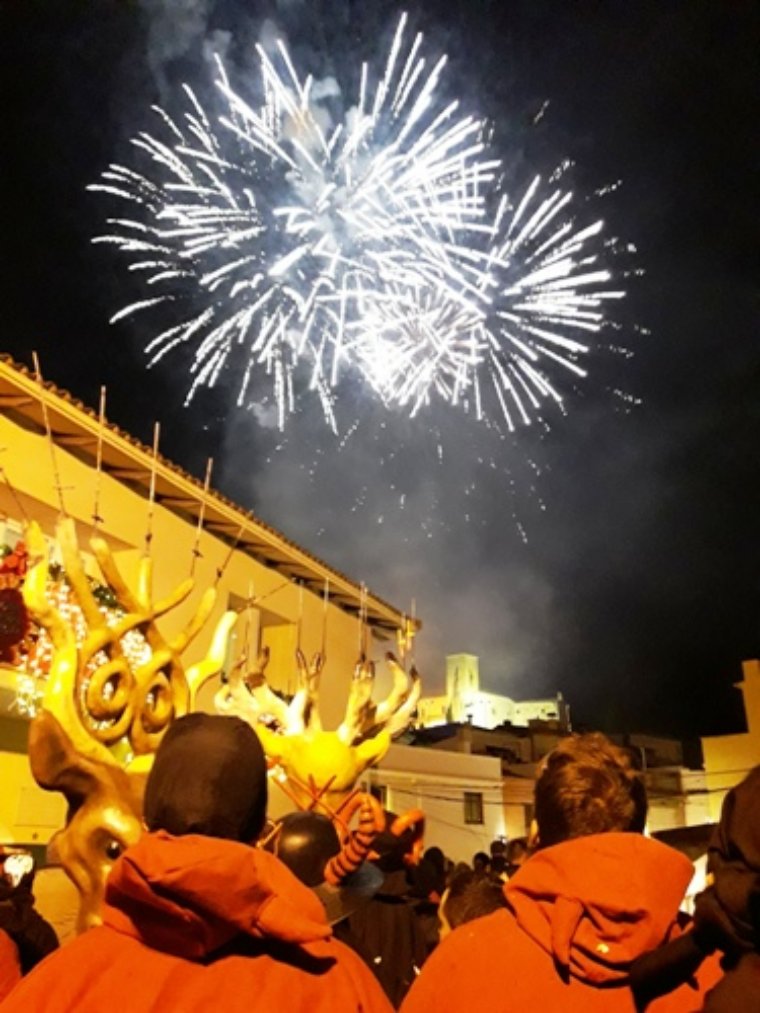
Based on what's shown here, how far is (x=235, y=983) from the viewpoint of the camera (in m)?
1.65

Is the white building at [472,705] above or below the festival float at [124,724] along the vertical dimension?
above

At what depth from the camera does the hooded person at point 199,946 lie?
1.60m

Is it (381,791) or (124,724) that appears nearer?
(124,724)

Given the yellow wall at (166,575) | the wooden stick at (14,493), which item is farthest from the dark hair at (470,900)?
the wooden stick at (14,493)

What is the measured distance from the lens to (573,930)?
74.0 inches

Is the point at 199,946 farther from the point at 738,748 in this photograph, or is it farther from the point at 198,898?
the point at 738,748

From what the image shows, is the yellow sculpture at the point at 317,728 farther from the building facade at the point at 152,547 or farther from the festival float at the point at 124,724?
the building facade at the point at 152,547

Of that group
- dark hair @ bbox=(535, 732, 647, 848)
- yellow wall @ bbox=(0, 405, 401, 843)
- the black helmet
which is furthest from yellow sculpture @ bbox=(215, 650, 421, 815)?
dark hair @ bbox=(535, 732, 647, 848)

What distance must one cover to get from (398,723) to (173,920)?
22.5 ft

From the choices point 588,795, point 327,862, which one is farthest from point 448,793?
point 588,795

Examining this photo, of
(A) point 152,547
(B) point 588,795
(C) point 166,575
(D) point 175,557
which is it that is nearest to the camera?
(B) point 588,795

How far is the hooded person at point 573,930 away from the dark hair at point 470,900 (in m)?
1.67

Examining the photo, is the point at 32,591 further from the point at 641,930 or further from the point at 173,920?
the point at 641,930

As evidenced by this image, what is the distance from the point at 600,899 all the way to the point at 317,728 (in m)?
5.82
